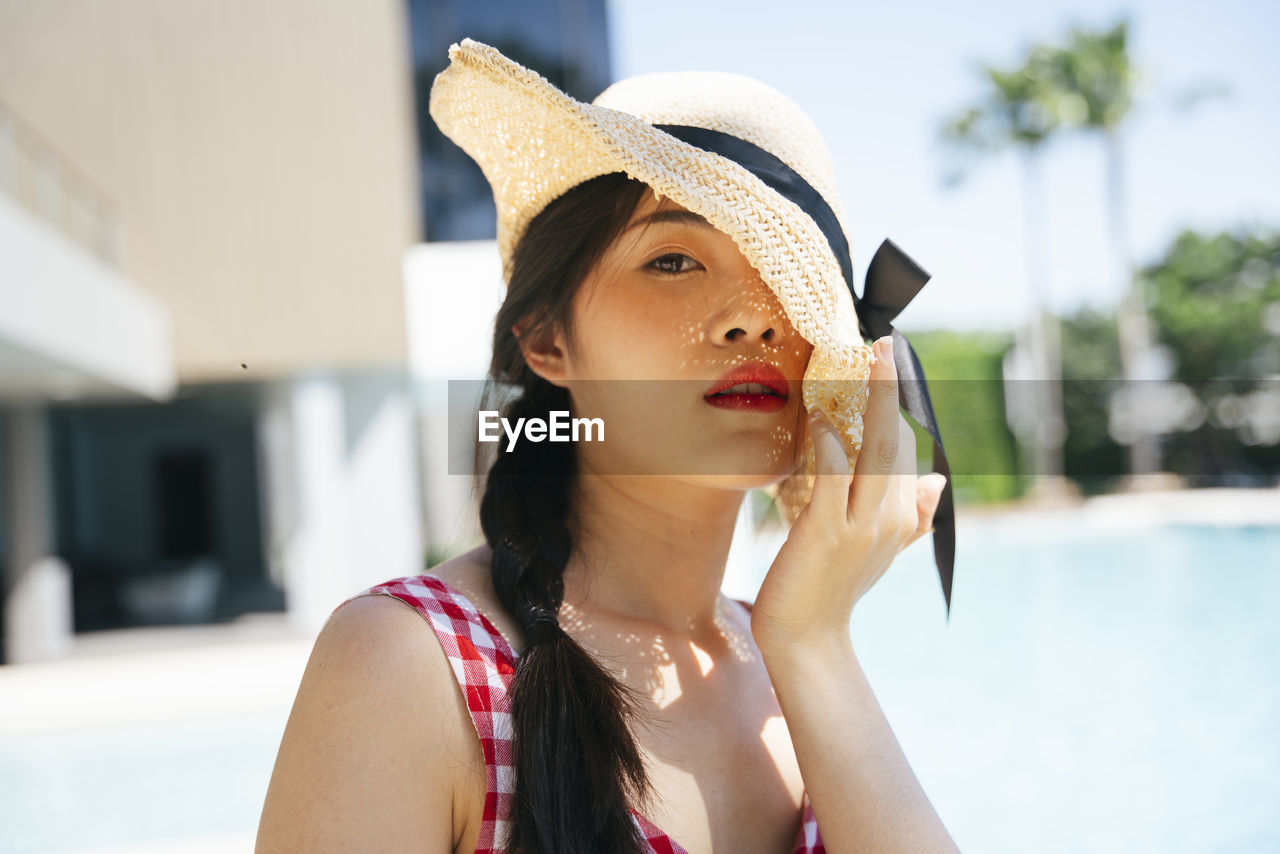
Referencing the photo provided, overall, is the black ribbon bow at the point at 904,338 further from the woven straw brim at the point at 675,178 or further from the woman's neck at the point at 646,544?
the woman's neck at the point at 646,544

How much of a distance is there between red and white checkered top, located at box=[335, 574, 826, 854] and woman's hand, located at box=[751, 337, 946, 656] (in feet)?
0.84

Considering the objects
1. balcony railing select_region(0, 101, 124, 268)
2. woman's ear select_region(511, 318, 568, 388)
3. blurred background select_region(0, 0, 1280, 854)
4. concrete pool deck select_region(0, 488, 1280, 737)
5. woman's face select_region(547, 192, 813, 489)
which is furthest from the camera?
balcony railing select_region(0, 101, 124, 268)

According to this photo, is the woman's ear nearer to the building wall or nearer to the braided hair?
the braided hair

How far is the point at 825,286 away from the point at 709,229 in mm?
147

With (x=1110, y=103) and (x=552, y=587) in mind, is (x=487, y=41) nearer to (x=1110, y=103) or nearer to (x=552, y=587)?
(x=552, y=587)

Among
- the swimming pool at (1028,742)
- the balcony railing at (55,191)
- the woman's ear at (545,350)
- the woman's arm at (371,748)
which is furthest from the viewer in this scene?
the balcony railing at (55,191)

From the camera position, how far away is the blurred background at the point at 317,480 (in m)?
Answer: 5.87

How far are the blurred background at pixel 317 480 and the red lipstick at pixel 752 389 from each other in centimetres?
24

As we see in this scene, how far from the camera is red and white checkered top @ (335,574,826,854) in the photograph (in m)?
0.95

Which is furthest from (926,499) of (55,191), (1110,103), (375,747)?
(1110,103)

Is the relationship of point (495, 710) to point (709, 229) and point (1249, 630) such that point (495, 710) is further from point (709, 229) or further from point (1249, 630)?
point (1249, 630)

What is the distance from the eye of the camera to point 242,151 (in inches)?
377

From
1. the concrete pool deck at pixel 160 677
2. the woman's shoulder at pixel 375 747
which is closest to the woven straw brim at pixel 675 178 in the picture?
the woman's shoulder at pixel 375 747

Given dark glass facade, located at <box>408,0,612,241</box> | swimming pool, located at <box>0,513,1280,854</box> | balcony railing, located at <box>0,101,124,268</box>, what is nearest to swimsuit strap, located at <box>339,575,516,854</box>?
swimming pool, located at <box>0,513,1280,854</box>
